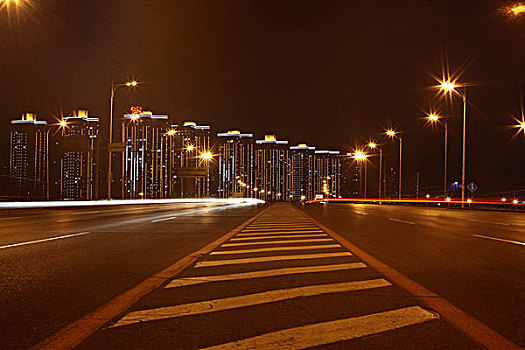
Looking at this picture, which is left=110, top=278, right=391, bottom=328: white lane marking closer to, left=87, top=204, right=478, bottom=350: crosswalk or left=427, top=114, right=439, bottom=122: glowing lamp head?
left=87, top=204, right=478, bottom=350: crosswalk

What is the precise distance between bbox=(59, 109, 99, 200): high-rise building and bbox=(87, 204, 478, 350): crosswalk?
32.5 metres

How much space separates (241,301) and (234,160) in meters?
172

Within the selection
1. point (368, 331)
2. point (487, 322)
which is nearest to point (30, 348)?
point (368, 331)

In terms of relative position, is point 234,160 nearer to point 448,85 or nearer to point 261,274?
point 448,85

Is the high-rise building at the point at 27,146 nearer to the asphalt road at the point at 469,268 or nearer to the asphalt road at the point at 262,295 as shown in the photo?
the asphalt road at the point at 262,295

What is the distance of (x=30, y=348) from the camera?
3.90 meters

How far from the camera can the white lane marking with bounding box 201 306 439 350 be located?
13.0 ft

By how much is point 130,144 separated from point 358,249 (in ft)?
312

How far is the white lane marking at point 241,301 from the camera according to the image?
15.9 feet

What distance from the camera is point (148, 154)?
101938 mm

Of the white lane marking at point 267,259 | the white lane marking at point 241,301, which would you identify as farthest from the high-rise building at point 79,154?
the white lane marking at point 241,301

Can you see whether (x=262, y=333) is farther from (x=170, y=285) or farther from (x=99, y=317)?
(x=170, y=285)

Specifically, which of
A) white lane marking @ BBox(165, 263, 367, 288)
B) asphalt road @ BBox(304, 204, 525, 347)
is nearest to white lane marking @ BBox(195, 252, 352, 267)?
asphalt road @ BBox(304, 204, 525, 347)

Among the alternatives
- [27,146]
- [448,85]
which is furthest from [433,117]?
[27,146]
